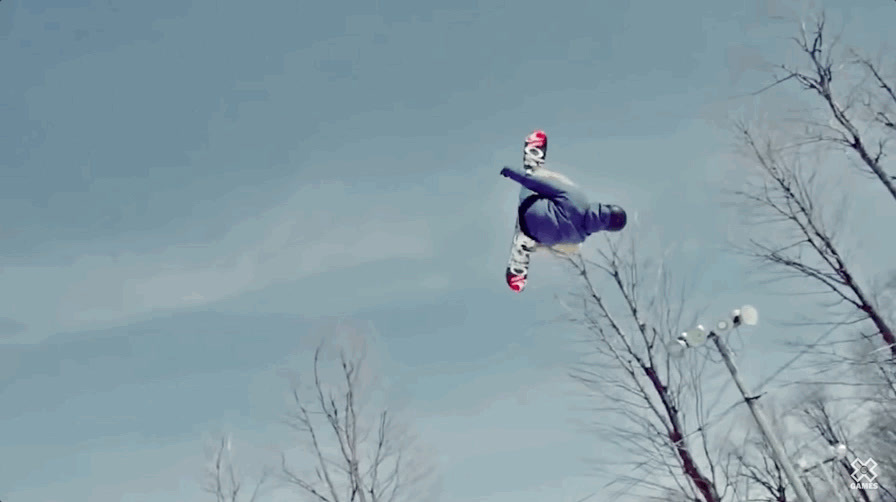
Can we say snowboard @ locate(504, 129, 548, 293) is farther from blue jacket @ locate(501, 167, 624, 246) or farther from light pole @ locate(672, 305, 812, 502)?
light pole @ locate(672, 305, 812, 502)

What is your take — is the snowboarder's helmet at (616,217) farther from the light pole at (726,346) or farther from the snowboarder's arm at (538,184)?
the light pole at (726,346)

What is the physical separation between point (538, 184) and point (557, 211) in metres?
0.30

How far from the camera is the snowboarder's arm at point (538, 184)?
584 cm

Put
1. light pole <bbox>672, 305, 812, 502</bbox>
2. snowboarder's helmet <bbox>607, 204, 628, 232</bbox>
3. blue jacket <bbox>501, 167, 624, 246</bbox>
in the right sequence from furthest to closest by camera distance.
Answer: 1. light pole <bbox>672, 305, 812, 502</bbox>
2. snowboarder's helmet <bbox>607, 204, 628, 232</bbox>
3. blue jacket <bbox>501, 167, 624, 246</bbox>

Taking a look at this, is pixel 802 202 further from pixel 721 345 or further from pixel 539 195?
pixel 539 195

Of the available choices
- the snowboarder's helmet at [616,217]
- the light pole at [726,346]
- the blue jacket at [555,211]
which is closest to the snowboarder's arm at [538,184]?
the blue jacket at [555,211]

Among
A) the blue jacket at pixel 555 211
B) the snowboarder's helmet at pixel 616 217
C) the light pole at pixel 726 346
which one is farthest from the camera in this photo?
the light pole at pixel 726 346

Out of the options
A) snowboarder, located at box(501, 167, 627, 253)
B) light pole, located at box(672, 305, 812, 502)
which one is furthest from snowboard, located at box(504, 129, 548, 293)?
light pole, located at box(672, 305, 812, 502)

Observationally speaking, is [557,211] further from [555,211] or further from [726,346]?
[726,346]

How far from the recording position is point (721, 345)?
266 inches

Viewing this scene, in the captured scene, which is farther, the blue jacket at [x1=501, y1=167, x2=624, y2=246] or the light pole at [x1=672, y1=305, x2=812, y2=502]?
the light pole at [x1=672, y1=305, x2=812, y2=502]

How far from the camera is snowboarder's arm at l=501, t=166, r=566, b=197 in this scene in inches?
230

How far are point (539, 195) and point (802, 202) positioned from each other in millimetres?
8005

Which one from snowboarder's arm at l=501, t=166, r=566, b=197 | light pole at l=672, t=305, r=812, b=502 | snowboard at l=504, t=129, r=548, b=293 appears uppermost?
snowboarder's arm at l=501, t=166, r=566, b=197
